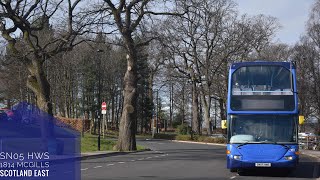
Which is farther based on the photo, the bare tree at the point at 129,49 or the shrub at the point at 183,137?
the shrub at the point at 183,137

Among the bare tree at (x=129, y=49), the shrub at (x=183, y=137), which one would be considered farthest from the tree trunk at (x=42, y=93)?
the shrub at (x=183, y=137)

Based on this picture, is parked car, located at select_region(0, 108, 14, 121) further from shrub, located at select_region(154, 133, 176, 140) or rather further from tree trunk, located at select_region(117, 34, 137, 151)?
shrub, located at select_region(154, 133, 176, 140)

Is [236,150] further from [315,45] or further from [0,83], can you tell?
[315,45]

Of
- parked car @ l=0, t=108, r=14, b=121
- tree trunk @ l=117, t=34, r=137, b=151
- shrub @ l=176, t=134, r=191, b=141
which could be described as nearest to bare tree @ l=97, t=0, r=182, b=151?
tree trunk @ l=117, t=34, r=137, b=151

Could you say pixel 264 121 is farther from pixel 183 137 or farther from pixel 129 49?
pixel 183 137

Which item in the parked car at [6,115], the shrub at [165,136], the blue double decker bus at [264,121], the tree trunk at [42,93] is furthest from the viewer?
the shrub at [165,136]

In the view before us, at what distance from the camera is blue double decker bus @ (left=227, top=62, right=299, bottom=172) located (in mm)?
18750

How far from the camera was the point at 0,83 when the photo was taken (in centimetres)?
6097

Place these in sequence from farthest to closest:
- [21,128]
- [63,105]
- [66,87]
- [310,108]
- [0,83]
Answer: [310,108], [63,105], [66,87], [0,83], [21,128]

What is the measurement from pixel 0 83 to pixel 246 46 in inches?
1202

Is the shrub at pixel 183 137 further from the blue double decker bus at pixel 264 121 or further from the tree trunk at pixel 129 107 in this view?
the blue double decker bus at pixel 264 121

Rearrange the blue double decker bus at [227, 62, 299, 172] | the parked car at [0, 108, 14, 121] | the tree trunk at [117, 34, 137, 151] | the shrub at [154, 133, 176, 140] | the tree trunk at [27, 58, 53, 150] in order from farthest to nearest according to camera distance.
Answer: the shrub at [154, 133, 176, 140] → the parked car at [0, 108, 14, 121] → the tree trunk at [117, 34, 137, 151] → the tree trunk at [27, 58, 53, 150] → the blue double decker bus at [227, 62, 299, 172]

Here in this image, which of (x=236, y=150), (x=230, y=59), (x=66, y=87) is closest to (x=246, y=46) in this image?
(x=230, y=59)

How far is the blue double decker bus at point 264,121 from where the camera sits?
18.8 m
